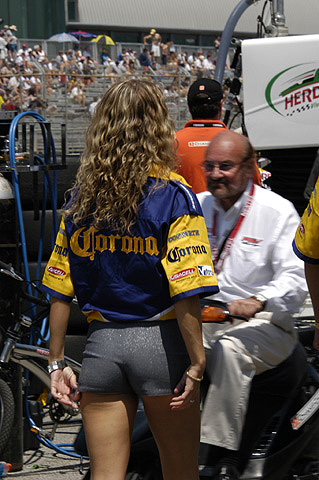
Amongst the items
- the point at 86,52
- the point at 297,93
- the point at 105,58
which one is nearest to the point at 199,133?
the point at 297,93

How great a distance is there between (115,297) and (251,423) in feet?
3.15

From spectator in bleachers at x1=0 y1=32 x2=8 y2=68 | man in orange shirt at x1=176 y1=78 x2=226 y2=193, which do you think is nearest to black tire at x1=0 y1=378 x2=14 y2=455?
man in orange shirt at x1=176 y1=78 x2=226 y2=193

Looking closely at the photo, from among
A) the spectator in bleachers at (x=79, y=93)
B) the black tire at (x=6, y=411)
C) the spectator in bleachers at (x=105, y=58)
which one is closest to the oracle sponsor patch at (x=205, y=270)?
the black tire at (x=6, y=411)

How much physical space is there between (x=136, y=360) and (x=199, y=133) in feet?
11.0

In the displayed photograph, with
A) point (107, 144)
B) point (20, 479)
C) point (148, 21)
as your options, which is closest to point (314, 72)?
point (20, 479)

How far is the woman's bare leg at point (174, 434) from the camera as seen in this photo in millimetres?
2791

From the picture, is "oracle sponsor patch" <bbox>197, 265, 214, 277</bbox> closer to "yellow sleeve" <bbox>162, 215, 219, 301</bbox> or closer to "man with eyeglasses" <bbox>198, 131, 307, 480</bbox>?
"yellow sleeve" <bbox>162, 215, 219, 301</bbox>

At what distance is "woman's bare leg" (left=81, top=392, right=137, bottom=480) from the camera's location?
275cm

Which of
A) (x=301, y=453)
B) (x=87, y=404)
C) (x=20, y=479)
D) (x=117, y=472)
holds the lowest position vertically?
(x=20, y=479)

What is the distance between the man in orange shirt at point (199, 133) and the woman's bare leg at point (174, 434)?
10.3ft

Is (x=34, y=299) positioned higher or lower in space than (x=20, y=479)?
higher

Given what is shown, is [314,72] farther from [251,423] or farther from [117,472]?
[117,472]

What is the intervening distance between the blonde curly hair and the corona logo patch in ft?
19.2

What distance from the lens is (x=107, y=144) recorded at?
280 cm
